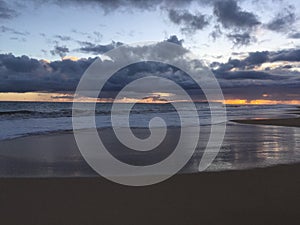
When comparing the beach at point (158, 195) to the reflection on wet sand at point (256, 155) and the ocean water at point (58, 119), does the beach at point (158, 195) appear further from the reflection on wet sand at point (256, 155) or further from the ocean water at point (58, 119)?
the ocean water at point (58, 119)

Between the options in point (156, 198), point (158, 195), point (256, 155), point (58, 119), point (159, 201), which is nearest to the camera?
point (159, 201)

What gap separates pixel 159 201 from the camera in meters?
6.20

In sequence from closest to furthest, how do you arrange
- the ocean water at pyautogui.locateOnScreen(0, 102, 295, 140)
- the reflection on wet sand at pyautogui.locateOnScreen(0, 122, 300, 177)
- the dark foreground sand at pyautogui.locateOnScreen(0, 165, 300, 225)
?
the dark foreground sand at pyautogui.locateOnScreen(0, 165, 300, 225) → the reflection on wet sand at pyautogui.locateOnScreen(0, 122, 300, 177) → the ocean water at pyautogui.locateOnScreen(0, 102, 295, 140)

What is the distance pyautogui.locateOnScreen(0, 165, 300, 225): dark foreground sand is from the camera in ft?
17.5

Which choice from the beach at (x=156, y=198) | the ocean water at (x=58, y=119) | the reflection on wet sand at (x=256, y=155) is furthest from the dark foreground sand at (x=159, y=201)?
the ocean water at (x=58, y=119)

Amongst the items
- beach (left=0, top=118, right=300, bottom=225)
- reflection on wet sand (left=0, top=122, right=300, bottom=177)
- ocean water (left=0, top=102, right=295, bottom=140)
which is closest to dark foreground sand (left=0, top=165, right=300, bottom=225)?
beach (left=0, top=118, right=300, bottom=225)

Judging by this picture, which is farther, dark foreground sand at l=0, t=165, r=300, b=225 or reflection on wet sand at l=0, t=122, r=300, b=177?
reflection on wet sand at l=0, t=122, r=300, b=177

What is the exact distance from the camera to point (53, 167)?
9375 millimetres

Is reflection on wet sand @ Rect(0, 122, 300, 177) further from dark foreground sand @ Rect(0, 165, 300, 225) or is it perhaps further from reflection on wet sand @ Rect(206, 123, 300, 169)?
dark foreground sand @ Rect(0, 165, 300, 225)

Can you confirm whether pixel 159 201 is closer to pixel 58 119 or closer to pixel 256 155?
pixel 256 155

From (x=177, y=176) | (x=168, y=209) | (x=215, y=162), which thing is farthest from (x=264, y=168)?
(x=168, y=209)

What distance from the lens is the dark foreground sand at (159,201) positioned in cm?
534

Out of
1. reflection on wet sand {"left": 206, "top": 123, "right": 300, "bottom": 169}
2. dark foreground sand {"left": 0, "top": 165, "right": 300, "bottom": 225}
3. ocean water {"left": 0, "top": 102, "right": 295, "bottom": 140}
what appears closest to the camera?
dark foreground sand {"left": 0, "top": 165, "right": 300, "bottom": 225}

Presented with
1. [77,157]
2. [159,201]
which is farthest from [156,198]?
[77,157]
